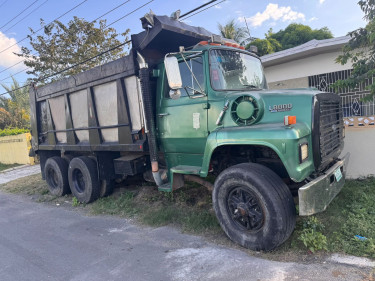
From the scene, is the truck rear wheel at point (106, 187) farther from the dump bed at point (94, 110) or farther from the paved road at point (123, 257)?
the paved road at point (123, 257)

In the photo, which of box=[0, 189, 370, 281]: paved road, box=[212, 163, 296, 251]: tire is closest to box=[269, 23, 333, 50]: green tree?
box=[212, 163, 296, 251]: tire

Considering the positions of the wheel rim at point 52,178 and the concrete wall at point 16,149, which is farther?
the concrete wall at point 16,149

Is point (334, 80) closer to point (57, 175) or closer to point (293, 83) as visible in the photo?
point (293, 83)

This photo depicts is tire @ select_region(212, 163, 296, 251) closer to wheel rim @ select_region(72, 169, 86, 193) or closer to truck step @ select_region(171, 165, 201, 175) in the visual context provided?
truck step @ select_region(171, 165, 201, 175)

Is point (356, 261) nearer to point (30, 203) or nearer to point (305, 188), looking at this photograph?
point (305, 188)

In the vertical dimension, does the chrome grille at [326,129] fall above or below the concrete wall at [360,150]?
above

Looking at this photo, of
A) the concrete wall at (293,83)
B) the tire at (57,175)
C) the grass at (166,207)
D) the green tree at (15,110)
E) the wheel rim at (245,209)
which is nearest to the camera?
the wheel rim at (245,209)

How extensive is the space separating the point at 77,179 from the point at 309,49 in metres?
6.52

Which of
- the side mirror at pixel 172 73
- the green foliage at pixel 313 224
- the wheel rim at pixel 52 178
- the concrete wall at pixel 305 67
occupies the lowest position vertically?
the green foliage at pixel 313 224

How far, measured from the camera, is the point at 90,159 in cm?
645

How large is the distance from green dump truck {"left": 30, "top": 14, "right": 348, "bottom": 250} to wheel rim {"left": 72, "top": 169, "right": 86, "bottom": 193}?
115 millimetres

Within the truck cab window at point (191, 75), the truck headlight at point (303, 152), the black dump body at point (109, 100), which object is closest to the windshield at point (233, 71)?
the truck cab window at point (191, 75)

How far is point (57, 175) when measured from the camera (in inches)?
287

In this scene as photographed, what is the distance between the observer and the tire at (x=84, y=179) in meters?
6.25
